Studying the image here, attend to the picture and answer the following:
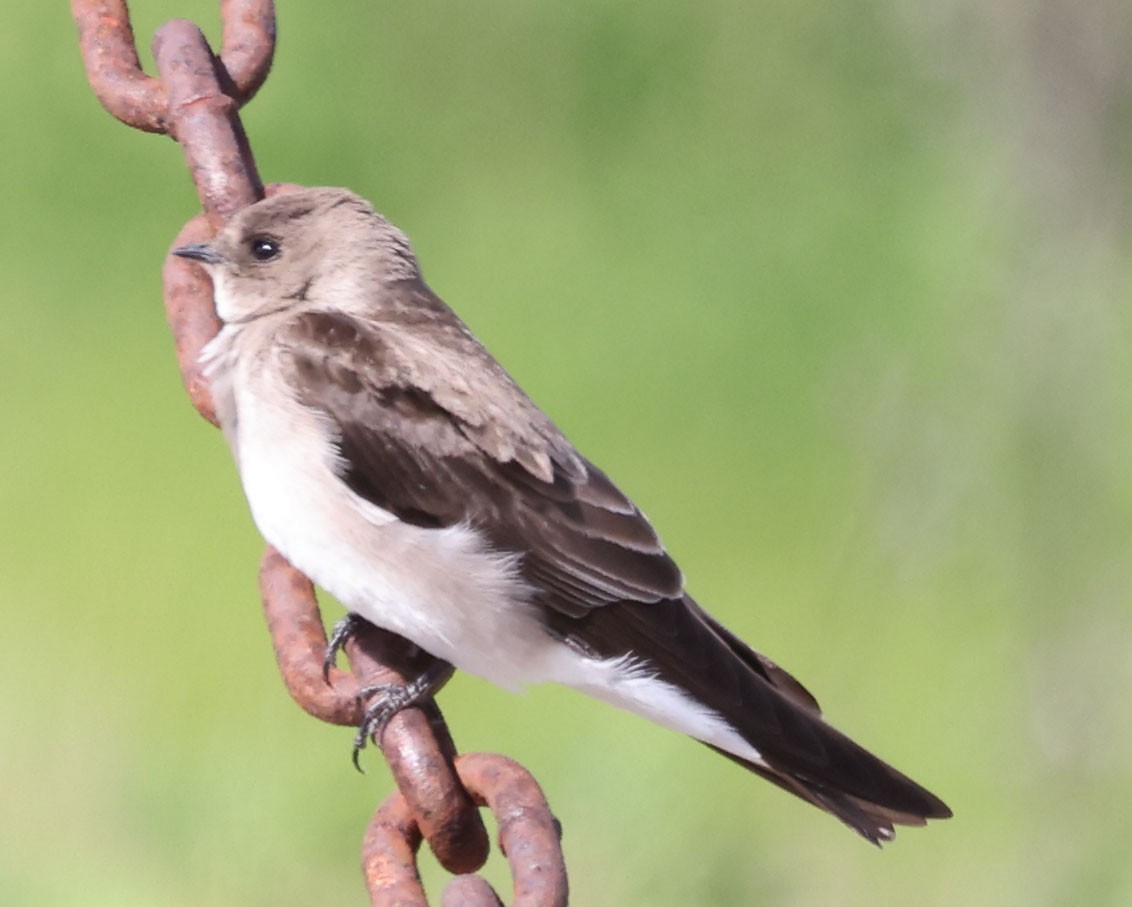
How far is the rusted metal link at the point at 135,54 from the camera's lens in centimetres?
245

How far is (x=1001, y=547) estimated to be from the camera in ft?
14.3

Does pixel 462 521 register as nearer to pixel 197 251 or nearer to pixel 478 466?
pixel 478 466

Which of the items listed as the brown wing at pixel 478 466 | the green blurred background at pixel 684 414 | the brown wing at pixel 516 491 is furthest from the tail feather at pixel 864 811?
the green blurred background at pixel 684 414

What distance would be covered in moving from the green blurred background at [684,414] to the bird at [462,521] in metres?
1.00

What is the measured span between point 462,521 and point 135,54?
0.79 m

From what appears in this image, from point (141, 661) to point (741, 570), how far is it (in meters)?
1.33

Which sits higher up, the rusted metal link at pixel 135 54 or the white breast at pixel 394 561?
the rusted metal link at pixel 135 54

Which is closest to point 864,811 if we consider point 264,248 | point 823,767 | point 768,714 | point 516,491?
point 823,767

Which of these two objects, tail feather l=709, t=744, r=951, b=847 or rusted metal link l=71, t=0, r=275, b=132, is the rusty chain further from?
tail feather l=709, t=744, r=951, b=847

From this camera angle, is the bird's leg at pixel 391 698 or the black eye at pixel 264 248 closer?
the bird's leg at pixel 391 698

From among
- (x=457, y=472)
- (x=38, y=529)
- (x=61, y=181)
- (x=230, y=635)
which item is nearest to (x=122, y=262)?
(x=61, y=181)

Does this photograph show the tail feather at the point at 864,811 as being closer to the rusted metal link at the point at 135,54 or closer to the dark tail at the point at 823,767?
the dark tail at the point at 823,767

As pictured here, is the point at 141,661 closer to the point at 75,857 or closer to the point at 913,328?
the point at 75,857

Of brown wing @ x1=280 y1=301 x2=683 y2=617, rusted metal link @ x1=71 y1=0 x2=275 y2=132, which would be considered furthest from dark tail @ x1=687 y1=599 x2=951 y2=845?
rusted metal link @ x1=71 y1=0 x2=275 y2=132
